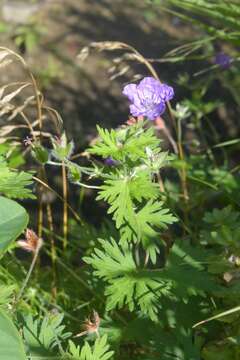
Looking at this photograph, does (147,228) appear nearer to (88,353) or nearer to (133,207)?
(133,207)

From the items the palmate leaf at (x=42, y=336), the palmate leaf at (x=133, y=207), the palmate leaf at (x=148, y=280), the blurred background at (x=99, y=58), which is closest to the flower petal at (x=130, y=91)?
the palmate leaf at (x=133, y=207)

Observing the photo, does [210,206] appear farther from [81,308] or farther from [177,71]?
[177,71]

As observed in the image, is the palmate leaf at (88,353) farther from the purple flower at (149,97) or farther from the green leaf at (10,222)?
the purple flower at (149,97)

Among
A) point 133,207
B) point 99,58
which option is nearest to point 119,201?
point 133,207

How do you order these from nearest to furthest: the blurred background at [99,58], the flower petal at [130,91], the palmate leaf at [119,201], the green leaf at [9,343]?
the green leaf at [9,343] < the palmate leaf at [119,201] < the flower petal at [130,91] < the blurred background at [99,58]

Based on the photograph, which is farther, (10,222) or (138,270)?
(138,270)

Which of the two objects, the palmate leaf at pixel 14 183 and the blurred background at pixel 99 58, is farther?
the blurred background at pixel 99 58
